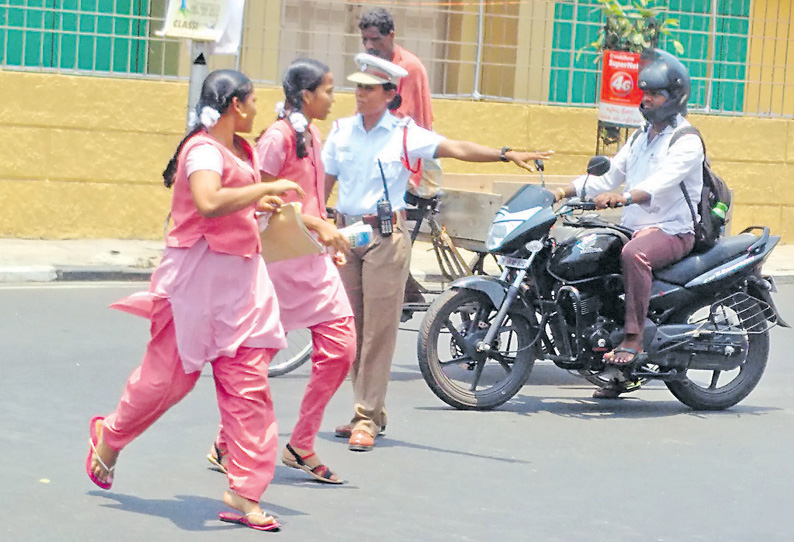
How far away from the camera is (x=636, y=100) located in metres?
14.1

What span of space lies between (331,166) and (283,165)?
82 centimetres

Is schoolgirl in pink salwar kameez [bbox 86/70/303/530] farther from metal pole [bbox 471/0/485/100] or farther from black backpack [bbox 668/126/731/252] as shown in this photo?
metal pole [bbox 471/0/485/100]

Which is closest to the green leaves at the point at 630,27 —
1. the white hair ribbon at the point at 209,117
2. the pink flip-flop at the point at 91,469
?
the white hair ribbon at the point at 209,117

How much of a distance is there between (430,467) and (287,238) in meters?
1.28

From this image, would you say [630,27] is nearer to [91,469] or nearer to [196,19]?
[196,19]

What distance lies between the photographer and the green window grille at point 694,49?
15305 mm

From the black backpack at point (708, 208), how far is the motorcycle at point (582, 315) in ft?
0.21

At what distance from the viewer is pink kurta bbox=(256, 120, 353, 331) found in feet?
20.9

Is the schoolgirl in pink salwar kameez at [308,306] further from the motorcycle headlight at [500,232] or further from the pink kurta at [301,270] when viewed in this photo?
the motorcycle headlight at [500,232]

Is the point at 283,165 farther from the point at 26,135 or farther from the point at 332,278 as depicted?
the point at 26,135

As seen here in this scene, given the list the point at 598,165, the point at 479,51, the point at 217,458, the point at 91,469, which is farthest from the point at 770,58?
the point at 91,469

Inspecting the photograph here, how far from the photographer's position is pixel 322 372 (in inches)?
251

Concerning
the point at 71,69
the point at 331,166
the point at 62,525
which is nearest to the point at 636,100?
the point at 71,69

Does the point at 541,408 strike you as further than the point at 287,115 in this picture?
Yes
